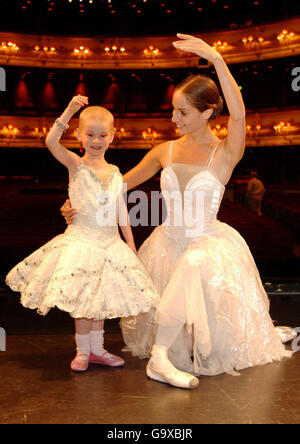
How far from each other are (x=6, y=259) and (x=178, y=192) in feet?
13.3

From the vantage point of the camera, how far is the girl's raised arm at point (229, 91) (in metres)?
2.66

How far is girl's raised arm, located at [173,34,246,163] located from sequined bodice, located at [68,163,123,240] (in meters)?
0.70

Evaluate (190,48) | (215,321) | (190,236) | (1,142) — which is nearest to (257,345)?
(215,321)

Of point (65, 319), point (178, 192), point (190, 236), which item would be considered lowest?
point (65, 319)

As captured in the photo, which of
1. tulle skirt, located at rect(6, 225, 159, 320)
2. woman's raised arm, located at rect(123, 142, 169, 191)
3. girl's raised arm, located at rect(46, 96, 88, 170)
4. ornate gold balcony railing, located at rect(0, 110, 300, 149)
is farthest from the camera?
ornate gold balcony railing, located at rect(0, 110, 300, 149)

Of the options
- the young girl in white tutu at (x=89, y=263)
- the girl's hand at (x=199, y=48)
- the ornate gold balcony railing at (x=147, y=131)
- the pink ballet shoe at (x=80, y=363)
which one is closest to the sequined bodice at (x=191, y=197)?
the young girl in white tutu at (x=89, y=263)

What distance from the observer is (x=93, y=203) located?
295 centimetres

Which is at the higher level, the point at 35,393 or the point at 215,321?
the point at 215,321

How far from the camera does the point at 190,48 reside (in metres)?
2.66

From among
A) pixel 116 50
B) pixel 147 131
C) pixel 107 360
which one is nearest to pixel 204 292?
pixel 107 360

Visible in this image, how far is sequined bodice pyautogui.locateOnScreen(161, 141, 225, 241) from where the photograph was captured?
2.93 m

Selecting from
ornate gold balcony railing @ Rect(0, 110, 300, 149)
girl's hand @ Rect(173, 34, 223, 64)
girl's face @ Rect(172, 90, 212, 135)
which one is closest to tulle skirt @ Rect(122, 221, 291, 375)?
girl's face @ Rect(172, 90, 212, 135)

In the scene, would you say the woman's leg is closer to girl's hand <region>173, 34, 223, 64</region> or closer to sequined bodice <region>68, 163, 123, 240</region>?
sequined bodice <region>68, 163, 123, 240</region>
